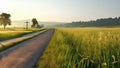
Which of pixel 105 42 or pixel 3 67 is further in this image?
pixel 3 67

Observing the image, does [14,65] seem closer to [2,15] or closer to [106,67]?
[106,67]

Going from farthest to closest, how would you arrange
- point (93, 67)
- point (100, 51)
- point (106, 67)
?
point (100, 51) → point (93, 67) → point (106, 67)

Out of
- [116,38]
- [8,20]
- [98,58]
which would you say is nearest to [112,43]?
[116,38]

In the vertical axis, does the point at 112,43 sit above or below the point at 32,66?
above

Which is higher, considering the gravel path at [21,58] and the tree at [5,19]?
the tree at [5,19]

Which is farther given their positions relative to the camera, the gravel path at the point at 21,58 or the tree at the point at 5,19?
the tree at the point at 5,19

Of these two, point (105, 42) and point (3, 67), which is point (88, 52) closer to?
point (105, 42)

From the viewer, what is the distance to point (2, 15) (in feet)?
510

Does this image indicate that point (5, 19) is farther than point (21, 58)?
Yes

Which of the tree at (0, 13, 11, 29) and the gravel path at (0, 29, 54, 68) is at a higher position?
the tree at (0, 13, 11, 29)

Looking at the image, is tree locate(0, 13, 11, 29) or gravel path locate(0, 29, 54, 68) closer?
gravel path locate(0, 29, 54, 68)

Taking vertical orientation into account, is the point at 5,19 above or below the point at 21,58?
above

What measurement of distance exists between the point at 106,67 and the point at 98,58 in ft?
4.52

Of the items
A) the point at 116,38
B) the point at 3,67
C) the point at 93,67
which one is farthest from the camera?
the point at 3,67
